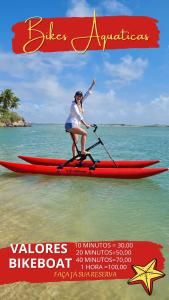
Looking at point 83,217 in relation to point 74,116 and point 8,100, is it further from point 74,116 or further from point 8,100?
point 8,100

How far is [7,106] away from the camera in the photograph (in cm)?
9581

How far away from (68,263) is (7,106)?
96.0 m

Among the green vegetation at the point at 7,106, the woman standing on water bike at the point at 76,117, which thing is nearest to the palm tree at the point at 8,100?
the green vegetation at the point at 7,106

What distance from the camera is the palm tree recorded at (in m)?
90.4

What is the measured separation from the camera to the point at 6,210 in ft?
22.0

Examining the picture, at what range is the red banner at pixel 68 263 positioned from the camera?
387cm

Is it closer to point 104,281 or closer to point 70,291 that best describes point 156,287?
point 104,281

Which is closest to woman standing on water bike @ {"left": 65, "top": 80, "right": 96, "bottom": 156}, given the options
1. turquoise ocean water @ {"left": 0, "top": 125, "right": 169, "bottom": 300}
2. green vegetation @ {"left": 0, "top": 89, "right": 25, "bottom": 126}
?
turquoise ocean water @ {"left": 0, "top": 125, "right": 169, "bottom": 300}

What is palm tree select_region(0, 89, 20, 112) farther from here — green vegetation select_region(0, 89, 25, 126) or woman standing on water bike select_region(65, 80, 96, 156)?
woman standing on water bike select_region(65, 80, 96, 156)

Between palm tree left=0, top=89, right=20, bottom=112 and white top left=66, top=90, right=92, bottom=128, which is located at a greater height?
palm tree left=0, top=89, right=20, bottom=112

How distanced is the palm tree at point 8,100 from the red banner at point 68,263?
90.3 metres

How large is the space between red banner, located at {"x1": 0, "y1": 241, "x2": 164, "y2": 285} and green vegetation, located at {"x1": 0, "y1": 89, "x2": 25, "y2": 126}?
296 ft

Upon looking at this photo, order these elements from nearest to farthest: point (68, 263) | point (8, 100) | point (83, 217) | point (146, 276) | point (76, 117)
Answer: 1. point (146, 276)
2. point (68, 263)
3. point (83, 217)
4. point (76, 117)
5. point (8, 100)

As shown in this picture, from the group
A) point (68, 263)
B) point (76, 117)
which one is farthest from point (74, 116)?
point (68, 263)
